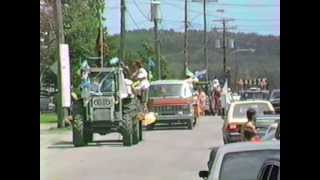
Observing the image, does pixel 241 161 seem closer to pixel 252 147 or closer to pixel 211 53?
pixel 252 147

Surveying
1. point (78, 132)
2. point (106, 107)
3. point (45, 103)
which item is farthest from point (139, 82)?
point (45, 103)

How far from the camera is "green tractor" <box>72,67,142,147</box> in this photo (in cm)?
2141

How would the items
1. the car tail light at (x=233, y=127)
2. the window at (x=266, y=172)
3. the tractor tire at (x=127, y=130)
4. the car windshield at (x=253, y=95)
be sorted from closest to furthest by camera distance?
the window at (x=266, y=172) → the car tail light at (x=233, y=127) → the tractor tire at (x=127, y=130) → the car windshield at (x=253, y=95)

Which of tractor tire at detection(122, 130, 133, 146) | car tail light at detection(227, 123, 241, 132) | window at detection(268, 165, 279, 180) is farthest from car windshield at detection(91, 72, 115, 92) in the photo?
window at detection(268, 165, 279, 180)

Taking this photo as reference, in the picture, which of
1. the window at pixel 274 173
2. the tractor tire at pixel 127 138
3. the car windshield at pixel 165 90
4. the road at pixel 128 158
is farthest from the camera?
the car windshield at pixel 165 90

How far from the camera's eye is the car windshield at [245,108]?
19375 mm

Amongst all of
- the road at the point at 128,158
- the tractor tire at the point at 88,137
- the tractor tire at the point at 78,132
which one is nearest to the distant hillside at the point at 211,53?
the road at the point at 128,158

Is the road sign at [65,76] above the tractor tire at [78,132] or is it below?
above

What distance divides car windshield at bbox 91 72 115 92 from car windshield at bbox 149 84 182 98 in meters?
8.84

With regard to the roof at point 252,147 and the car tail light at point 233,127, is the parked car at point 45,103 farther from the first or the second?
the car tail light at point 233,127

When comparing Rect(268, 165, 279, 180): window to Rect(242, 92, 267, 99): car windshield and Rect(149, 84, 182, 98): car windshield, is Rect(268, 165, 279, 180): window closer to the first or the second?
Rect(149, 84, 182, 98): car windshield
